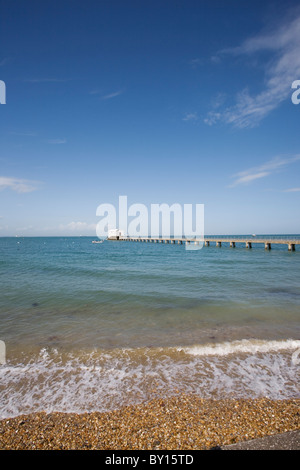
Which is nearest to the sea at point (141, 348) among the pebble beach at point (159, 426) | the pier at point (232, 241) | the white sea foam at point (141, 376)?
the white sea foam at point (141, 376)

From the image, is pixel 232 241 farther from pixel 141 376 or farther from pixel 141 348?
pixel 141 376

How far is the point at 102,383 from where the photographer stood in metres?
5.57

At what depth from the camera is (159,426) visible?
399cm

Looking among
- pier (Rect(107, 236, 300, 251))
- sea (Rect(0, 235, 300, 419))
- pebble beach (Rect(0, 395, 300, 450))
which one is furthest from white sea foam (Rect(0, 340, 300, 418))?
pier (Rect(107, 236, 300, 251))

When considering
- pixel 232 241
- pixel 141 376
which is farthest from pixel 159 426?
pixel 232 241

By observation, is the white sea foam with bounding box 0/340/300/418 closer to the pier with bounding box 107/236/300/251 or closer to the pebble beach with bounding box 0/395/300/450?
the pebble beach with bounding box 0/395/300/450

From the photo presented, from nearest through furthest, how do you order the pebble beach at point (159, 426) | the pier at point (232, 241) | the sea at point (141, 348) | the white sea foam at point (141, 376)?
the pebble beach at point (159, 426)
the white sea foam at point (141, 376)
the sea at point (141, 348)
the pier at point (232, 241)

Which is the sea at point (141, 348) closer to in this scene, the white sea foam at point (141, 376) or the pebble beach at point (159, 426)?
the white sea foam at point (141, 376)

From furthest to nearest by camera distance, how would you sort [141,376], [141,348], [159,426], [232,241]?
1. [232,241]
2. [141,348]
3. [141,376]
4. [159,426]

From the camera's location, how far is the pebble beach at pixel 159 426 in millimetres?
3643

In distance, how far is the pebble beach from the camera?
364 centimetres

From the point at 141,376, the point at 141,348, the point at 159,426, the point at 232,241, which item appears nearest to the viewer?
the point at 159,426

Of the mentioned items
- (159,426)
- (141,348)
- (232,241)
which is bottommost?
(141,348)
